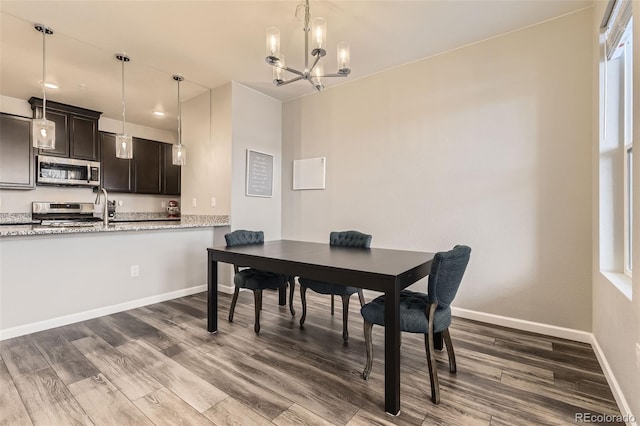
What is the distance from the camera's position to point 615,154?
6.62ft

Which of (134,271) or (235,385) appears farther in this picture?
(134,271)

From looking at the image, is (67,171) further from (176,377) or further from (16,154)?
(176,377)

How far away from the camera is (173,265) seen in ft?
11.5

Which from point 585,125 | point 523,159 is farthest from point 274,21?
point 585,125

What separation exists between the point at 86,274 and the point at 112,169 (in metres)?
2.77

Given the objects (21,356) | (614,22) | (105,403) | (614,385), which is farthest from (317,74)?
(21,356)

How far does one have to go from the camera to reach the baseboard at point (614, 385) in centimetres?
145

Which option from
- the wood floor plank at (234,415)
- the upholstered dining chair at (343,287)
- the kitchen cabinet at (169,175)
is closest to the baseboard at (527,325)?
the upholstered dining chair at (343,287)

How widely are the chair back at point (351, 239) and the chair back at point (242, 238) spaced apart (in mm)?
759

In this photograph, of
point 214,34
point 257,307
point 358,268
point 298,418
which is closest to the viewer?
point 298,418

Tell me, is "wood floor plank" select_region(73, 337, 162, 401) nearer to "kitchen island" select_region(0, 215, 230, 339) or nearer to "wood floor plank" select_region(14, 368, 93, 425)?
"wood floor plank" select_region(14, 368, 93, 425)

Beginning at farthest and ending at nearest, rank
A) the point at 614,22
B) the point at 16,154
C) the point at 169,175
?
1. the point at 169,175
2. the point at 16,154
3. the point at 614,22

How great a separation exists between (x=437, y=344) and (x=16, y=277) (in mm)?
3457

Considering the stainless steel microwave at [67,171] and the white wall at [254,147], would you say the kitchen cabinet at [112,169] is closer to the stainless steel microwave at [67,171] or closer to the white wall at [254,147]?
the stainless steel microwave at [67,171]
